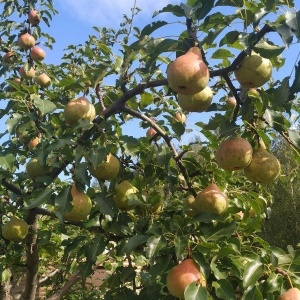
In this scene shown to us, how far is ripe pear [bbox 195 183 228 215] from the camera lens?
198 centimetres

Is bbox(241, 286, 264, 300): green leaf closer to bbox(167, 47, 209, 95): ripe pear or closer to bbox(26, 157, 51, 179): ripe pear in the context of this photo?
bbox(167, 47, 209, 95): ripe pear

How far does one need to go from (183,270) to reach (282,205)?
15.3 meters

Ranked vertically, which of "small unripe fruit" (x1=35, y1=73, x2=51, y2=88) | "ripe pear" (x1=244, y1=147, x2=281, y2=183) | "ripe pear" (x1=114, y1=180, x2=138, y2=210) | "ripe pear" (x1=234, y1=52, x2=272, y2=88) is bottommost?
"ripe pear" (x1=244, y1=147, x2=281, y2=183)

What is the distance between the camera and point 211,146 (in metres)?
2.29

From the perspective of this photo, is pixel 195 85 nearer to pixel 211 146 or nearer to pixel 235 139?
pixel 235 139

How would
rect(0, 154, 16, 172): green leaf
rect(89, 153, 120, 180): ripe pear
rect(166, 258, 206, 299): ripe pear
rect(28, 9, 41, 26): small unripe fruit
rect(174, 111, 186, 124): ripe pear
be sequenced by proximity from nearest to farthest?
rect(166, 258, 206, 299): ripe pear, rect(89, 153, 120, 180): ripe pear, rect(0, 154, 16, 172): green leaf, rect(174, 111, 186, 124): ripe pear, rect(28, 9, 41, 26): small unripe fruit

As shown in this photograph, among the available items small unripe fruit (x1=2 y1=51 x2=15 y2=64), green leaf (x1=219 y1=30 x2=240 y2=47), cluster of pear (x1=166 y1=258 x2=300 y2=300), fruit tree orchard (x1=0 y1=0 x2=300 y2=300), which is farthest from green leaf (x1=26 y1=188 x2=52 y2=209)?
small unripe fruit (x1=2 y1=51 x2=15 y2=64)

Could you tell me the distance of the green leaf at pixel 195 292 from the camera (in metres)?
1.61

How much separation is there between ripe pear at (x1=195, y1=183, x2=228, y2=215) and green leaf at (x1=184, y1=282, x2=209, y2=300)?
1.36 feet

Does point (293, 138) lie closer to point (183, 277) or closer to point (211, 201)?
point (211, 201)

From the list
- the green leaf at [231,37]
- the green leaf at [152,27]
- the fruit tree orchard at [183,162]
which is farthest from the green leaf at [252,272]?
the green leaf at [152,27]

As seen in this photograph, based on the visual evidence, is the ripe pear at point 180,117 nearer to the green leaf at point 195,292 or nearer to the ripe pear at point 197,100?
the ripe pear at point 197,100

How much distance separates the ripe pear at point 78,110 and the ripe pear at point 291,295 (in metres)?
1.14

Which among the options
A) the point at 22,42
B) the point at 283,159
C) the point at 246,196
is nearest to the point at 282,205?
the point at 283,159
